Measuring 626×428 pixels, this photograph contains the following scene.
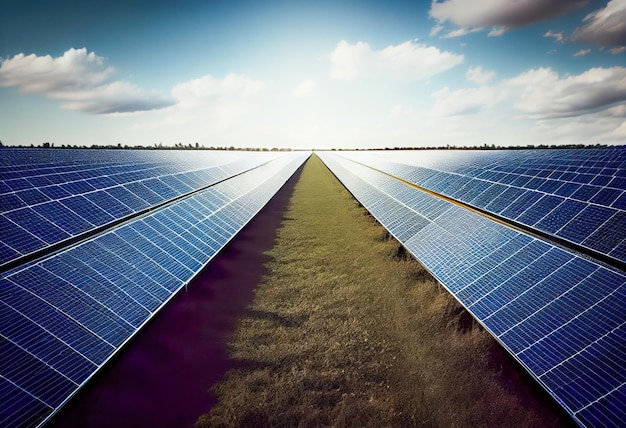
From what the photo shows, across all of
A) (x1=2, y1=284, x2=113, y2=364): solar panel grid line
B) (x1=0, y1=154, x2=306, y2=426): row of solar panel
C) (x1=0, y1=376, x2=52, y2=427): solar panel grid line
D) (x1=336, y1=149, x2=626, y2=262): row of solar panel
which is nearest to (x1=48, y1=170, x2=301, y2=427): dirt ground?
(x1=0, y1=376, x2=52, y2=427): solar panel grid line

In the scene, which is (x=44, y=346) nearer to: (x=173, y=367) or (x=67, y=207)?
(x=173, y=367)

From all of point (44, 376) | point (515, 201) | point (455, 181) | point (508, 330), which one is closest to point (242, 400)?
point (44, 376)

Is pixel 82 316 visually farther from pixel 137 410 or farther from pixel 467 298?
pixel 467 298

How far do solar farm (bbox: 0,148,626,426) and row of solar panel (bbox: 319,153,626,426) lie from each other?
0.10ft

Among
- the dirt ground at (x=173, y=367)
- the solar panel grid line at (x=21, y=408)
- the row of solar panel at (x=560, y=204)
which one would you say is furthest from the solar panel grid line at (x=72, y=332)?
the row of solar panel at (x=560, y=204)

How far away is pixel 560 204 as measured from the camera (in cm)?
1437

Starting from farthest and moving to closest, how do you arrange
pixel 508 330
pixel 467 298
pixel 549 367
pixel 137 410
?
→ pixel 467 298, pixel 508 330, pixel 137 410, pixel 549 367

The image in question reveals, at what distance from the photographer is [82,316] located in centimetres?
782

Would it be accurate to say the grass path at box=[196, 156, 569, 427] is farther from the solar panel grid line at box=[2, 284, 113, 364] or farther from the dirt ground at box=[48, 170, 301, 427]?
the solar panel grid line at box=[2, 284, 113, 364]

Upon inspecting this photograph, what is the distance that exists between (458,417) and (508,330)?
262 cm

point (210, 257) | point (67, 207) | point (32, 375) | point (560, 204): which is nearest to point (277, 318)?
point (210, 257)

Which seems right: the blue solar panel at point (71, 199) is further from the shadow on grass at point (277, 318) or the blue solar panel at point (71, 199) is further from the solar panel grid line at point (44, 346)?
the shadow on grass at point (277, 318)

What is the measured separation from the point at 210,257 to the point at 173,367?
570 centimetres

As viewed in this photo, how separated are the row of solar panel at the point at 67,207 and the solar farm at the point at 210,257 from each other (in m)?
0.06
